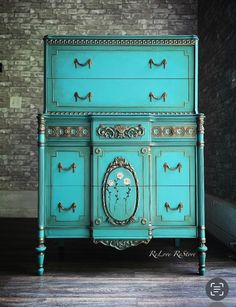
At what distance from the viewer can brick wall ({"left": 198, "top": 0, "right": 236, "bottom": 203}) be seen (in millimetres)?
3541

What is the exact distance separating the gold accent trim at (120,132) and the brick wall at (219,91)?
134 centimetres

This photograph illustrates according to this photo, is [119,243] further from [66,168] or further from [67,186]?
[66,168]

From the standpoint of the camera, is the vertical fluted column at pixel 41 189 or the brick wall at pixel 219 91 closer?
the vertical fluted column at pixel 41 189

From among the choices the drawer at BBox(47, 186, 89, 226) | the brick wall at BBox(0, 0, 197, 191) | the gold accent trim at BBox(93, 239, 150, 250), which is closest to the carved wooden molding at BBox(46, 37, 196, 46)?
the drawer at BBox(47, 186, 89, 226)

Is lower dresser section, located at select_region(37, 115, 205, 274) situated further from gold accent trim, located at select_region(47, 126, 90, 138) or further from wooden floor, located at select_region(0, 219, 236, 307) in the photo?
wooden floor, located at select_region(0, 219, 236, 307)

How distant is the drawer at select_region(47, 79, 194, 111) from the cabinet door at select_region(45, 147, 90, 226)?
0.41m

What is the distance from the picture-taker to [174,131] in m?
2.75

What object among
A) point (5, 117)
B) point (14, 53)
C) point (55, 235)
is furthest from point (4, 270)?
point (14, 53)

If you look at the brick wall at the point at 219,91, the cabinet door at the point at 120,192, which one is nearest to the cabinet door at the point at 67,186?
the cabinet door at the point at 120,192

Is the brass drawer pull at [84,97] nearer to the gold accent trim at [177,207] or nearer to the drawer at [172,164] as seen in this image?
the drawer at [172,164]

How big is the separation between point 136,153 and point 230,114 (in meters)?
1.48

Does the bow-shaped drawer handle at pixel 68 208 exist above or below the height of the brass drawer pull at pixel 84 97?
below

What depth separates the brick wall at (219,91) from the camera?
3.54 meters

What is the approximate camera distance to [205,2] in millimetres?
4805
